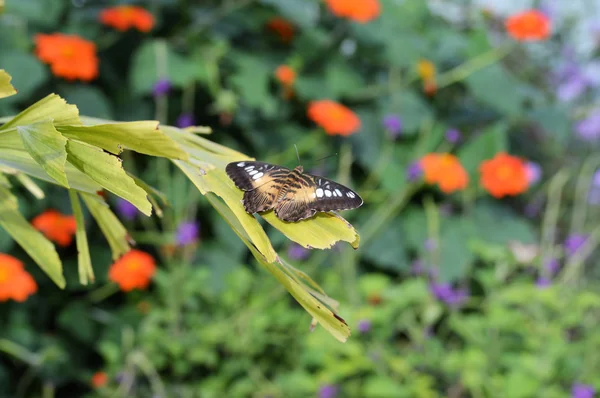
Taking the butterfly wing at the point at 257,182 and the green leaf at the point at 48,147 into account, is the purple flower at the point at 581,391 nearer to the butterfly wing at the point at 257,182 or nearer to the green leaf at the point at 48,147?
the butterfly wing at the point at 257,182

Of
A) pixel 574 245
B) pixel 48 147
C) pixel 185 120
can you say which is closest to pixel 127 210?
pixel 185 120

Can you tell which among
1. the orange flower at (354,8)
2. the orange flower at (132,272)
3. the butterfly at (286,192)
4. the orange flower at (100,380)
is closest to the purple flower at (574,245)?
the orange flower at (354,8)

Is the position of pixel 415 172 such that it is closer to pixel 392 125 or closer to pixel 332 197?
pixel 392 125

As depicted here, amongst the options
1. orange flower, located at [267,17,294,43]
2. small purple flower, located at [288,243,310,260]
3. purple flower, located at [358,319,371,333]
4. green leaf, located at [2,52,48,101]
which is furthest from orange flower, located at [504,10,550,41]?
green leaf, located at [2,52,48,101]

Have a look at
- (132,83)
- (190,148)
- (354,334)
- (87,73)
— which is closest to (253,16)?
(132,83)

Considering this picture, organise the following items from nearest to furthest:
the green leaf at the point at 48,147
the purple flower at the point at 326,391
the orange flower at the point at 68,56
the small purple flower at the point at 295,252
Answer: the green leaf at the point at 48,147 < the purple flower at the point at 326,391 < the orange flower at the point at 68,56 < the small purple flower at the point at 295,252

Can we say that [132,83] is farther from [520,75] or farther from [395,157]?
[520,75]
